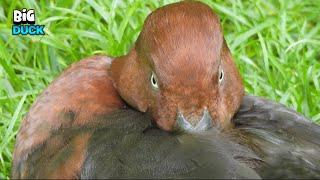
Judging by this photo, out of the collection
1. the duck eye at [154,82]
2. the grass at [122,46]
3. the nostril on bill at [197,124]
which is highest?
the duck eye at [154,82]

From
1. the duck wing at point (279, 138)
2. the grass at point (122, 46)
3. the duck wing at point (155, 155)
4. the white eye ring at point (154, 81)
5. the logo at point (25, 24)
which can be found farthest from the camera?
the logo at point (25, 24)

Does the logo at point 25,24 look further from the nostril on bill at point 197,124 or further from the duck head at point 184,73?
the nostril on bill at point 197,124

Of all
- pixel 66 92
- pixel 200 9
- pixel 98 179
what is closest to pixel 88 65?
pixel 66 92

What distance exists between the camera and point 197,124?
3.63 m

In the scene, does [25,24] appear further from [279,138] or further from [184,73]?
[279,138]

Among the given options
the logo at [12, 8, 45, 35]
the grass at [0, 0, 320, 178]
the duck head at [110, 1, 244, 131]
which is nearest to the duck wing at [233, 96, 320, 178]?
the duck head at [110, 1, 244, 131]

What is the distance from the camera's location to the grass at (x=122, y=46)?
4898 millimetres

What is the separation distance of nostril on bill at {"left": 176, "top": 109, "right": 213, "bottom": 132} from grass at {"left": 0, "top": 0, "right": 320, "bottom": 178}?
4.22 feet

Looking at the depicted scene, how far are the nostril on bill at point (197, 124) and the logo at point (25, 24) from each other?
1.57m

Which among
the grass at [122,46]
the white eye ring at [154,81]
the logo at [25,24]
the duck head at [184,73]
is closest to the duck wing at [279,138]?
the duck head at [184,73]

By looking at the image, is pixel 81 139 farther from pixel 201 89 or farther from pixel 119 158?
pixel 201 89

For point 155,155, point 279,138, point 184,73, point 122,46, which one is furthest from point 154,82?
point 122,46

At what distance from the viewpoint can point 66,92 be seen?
4.04 metres

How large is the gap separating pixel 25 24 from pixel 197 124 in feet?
5.89
